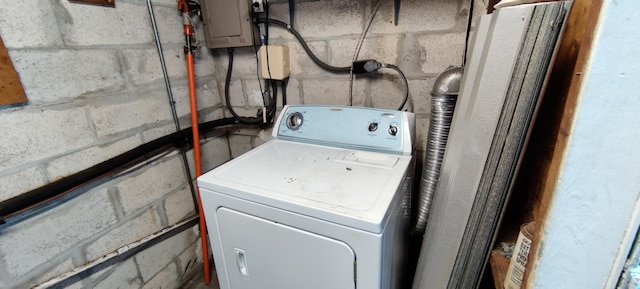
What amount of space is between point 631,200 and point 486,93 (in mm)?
393

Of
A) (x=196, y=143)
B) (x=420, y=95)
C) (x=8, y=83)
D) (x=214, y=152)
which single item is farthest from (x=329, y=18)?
(x=8, y=83)

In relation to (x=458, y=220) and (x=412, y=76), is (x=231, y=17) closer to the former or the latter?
(x=412, y=76)

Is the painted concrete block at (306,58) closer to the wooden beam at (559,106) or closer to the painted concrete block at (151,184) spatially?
the painted concrete block at (151,184)

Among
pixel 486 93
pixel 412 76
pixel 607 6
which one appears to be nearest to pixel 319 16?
pixel 412 76

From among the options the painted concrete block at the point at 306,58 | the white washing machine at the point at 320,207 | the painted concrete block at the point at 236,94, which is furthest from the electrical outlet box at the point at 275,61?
the white washing machine at the point at 320,207

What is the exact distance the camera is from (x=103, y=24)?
1.11m

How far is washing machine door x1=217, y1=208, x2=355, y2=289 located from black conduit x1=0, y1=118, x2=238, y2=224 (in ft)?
2.02

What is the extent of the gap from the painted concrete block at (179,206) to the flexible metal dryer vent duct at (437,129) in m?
1.30

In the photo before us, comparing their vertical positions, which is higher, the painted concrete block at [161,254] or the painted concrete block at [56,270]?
the painted concrete block at [56,270]

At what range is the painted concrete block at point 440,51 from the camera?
3.84 feet

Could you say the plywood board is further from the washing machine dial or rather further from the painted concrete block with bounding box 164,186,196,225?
the washing machine dial

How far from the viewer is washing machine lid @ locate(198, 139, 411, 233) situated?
707mm

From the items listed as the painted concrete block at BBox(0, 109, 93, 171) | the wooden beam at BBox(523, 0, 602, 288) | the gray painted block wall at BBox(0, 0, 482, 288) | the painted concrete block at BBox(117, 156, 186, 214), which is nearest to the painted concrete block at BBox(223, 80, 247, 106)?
the gray painted block wall at BBox(0, 0, 482, 288)

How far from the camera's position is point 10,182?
899 mm
